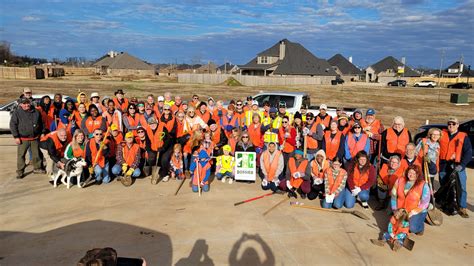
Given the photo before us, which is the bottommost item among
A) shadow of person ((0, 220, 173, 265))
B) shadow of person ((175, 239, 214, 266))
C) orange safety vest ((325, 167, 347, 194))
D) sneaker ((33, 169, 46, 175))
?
shadow of person ((175, 239, 214, 266))

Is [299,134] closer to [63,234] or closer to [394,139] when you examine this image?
[394,139]

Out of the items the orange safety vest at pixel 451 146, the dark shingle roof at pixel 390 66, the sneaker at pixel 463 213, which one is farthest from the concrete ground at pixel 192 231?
the dark shingle roof at pixel 390 66

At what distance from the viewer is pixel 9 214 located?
6.32 metres

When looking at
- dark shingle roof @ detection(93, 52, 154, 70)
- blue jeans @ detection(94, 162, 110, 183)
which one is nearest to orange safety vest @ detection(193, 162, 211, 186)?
blue jeans @ detection(94, 162, 110, 183)

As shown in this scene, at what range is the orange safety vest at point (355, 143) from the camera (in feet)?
24.5

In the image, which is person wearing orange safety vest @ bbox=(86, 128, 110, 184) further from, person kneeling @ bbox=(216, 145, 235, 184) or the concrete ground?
person kneeling @ bbox=(216, 145, 235, 184)

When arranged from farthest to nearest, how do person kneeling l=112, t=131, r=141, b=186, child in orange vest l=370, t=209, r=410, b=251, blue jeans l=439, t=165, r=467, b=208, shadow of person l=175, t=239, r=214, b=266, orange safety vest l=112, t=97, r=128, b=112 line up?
1. orange safety vest l=112, t=97, r=128, b=112
2. person kneeling l=112, t=131, r=141, b=186
3. blue jeans l=439, t=165, r=467, b=208
4. child in orange vest l=370, t=209, r=410, b=251
5. shadow of person l=175, t=239, r=214, b=266

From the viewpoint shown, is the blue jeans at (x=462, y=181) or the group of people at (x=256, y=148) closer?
the blue jeans at (x=462, y=181)

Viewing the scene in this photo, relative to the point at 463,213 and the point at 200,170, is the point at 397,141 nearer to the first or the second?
the point at 463,213

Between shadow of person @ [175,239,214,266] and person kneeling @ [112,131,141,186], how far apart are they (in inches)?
127

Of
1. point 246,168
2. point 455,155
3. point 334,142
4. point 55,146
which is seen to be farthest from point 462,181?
point 55,146

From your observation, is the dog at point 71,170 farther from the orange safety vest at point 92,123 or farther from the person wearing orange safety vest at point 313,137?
the person wearing orange safety vest at point 313,137

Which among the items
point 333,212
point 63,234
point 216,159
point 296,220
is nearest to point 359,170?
point 333,212

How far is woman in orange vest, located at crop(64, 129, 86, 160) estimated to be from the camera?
7.62 metres
